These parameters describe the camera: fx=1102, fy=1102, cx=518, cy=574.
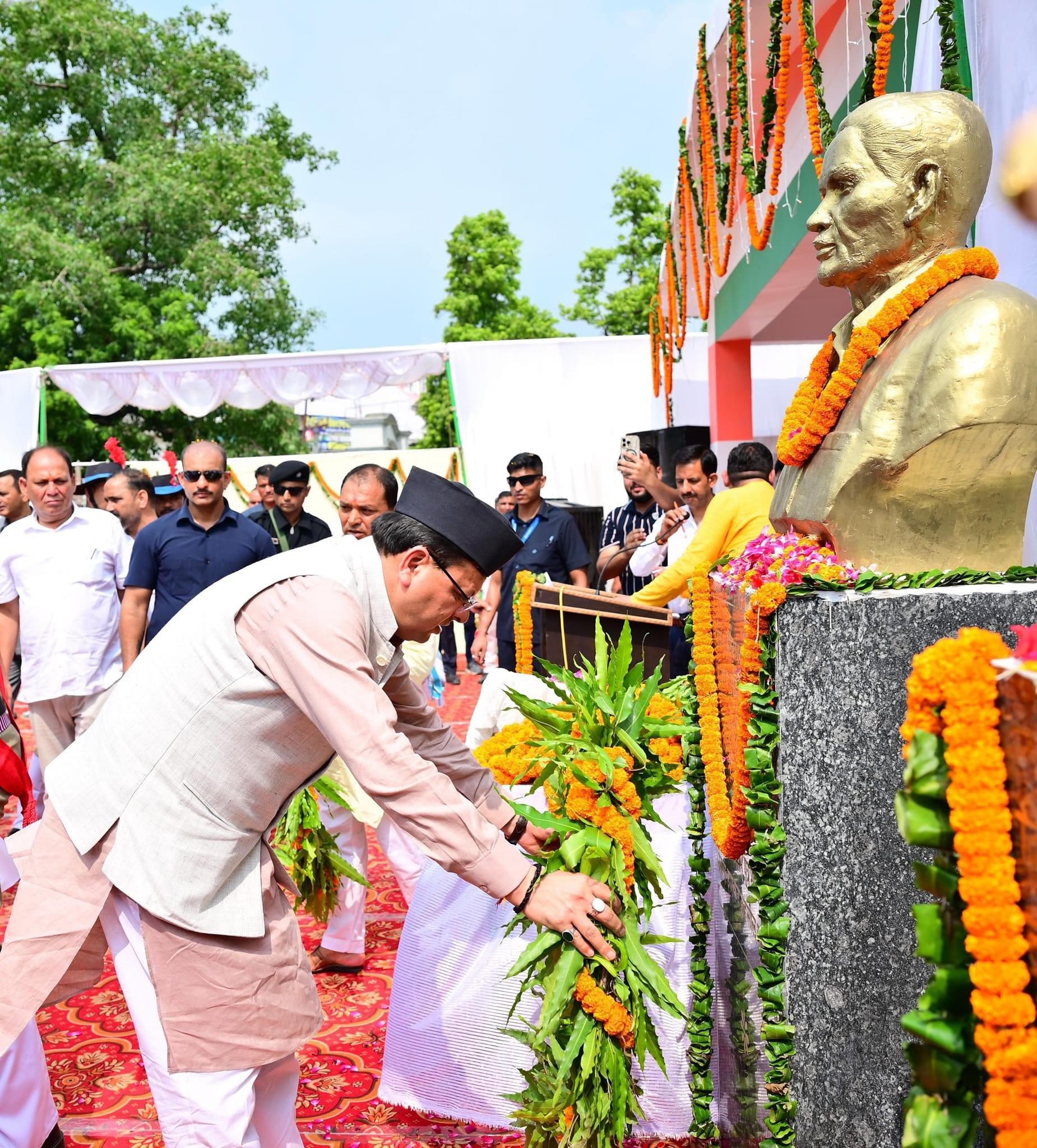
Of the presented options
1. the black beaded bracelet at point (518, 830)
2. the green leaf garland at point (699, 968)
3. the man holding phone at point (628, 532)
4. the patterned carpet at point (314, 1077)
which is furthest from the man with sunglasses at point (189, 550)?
the black beaded bracelet at point (518, 830)

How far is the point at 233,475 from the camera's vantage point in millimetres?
13883

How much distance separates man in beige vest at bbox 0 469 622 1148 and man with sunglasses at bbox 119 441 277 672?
2682mm

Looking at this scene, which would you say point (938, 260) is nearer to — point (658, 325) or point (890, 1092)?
point (890, 1092)

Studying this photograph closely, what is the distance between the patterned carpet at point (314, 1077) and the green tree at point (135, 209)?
16.8 m

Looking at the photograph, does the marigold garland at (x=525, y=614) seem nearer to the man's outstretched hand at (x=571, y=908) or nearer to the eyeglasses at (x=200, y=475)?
the eyeglasses at (x=200, y=475)

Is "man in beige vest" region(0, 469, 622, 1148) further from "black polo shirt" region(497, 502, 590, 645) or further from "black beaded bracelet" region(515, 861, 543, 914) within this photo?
"black polo shirt" region(497, 502, 590, 645)

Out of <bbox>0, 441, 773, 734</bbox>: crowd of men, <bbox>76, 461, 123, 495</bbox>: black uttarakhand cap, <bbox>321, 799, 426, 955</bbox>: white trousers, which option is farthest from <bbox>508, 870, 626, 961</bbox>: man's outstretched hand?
<bbox>76, 461, 123, 495</bbox>: black uttarakhand cap

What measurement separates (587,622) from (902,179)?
2.24 meters

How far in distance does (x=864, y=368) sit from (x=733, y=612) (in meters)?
0.62

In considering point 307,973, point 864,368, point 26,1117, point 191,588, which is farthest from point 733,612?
point 191,588

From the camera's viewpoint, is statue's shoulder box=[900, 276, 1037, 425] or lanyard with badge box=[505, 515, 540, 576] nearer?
statue's shoulder box=[900, 276, 1037, 425]

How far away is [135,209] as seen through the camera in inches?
785

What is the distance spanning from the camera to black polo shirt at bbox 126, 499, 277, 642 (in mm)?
4773

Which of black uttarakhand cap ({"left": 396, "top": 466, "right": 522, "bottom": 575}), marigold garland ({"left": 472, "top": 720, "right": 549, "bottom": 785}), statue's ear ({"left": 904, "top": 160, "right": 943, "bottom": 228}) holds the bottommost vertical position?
marigold garland ({"left": 472, "top": 720, "right": 549, "bottom": 785})
